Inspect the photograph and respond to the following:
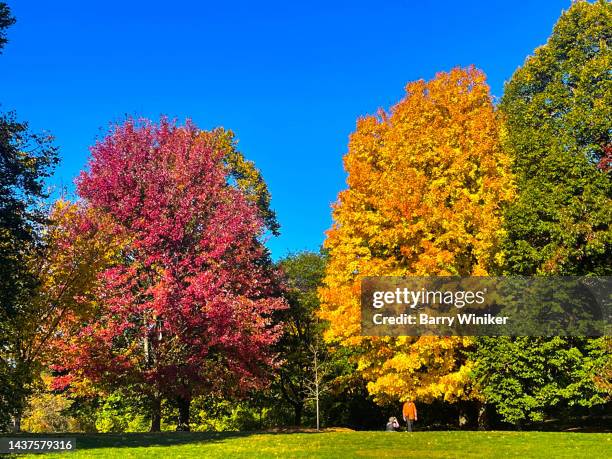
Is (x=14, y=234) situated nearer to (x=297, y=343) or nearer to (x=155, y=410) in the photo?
(x=155, y=410)

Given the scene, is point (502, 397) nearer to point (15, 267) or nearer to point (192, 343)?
point (192, 343)

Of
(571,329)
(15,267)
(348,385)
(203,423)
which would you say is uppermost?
(15,267)

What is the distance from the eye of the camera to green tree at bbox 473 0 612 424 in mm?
22188

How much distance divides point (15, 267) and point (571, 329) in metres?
20.2

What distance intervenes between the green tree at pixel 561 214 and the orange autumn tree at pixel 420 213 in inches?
38.3

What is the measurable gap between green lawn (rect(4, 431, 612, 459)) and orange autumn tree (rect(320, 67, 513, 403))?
134 inches

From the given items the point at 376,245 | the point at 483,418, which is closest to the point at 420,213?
the point at 376,245

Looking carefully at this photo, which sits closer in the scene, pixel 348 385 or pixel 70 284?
pixel 70 284

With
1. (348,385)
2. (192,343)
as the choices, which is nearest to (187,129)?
(192,343)

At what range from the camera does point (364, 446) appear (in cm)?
1673

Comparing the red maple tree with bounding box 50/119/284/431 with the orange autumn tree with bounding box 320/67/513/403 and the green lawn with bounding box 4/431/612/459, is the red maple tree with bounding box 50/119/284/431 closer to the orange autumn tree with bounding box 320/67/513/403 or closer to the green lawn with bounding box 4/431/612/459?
the orange autumn tree with bounding box 320/67/513/403

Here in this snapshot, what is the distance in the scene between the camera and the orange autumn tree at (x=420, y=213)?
2289cm

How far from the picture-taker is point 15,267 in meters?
17.3

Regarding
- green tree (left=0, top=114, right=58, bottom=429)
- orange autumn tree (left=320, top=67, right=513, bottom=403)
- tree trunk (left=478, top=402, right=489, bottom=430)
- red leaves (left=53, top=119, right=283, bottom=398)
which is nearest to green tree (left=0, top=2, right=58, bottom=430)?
green tree (left=0, top=114, right=58, bottom=429)
